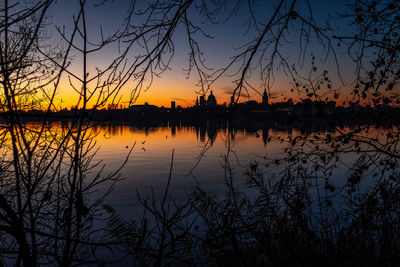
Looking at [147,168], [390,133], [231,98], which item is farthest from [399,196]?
[147,168]

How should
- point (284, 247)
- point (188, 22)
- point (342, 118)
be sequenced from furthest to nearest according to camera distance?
point (342, 118) → point (284, 247) → point (188, 22)

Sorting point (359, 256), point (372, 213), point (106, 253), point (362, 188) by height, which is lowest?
point (106, 253)

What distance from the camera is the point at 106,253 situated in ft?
32.9

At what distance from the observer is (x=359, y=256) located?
373 centimetres

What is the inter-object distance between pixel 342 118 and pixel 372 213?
267cm

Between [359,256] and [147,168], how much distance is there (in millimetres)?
22881

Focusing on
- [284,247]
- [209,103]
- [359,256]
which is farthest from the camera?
[284,247]

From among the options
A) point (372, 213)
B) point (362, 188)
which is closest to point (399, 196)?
point (372, 213)

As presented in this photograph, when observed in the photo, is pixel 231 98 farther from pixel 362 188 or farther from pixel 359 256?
pixel 362 188

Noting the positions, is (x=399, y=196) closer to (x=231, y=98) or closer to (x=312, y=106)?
(x=312, y=106)

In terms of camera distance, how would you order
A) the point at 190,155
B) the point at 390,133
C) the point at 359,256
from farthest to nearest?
the point at 190,155
the point at 390,133
the point at 359,256

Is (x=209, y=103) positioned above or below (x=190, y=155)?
above

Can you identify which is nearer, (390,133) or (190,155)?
(390,133)

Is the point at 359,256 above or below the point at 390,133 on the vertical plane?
below
